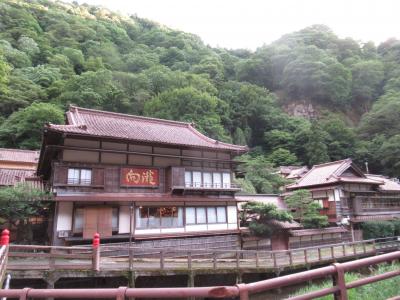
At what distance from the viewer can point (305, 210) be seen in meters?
26.3

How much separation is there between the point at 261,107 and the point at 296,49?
25.8 m

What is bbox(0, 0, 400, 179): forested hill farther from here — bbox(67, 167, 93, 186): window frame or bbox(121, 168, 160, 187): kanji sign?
bbox(121, 168, 160, 187): kanji sign

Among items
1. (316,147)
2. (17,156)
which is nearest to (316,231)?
(316,147)

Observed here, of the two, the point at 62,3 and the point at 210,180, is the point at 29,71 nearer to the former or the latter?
the point at 210,180

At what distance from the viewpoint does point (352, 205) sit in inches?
1176

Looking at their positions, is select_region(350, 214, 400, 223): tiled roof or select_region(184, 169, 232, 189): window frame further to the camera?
select_region(350, 214, 400, 223): tiled roof

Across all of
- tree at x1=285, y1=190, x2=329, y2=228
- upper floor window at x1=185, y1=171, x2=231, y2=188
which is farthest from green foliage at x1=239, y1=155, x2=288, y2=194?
upper floor window at x1=185, y1=171, x2=231, y2=188

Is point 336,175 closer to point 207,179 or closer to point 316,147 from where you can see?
point 207,179

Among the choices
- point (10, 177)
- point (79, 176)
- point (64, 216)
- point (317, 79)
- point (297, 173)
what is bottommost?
point (64, 216)

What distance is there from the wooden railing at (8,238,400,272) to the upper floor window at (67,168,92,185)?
12.0 feet

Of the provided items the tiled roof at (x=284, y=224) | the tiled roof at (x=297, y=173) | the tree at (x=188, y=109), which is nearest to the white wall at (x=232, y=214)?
the tiled roof at (x=284, y=224)

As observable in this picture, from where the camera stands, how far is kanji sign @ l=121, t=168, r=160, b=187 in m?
18.0

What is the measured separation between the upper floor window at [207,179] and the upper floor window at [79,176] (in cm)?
628

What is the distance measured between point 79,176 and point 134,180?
3.18 m
